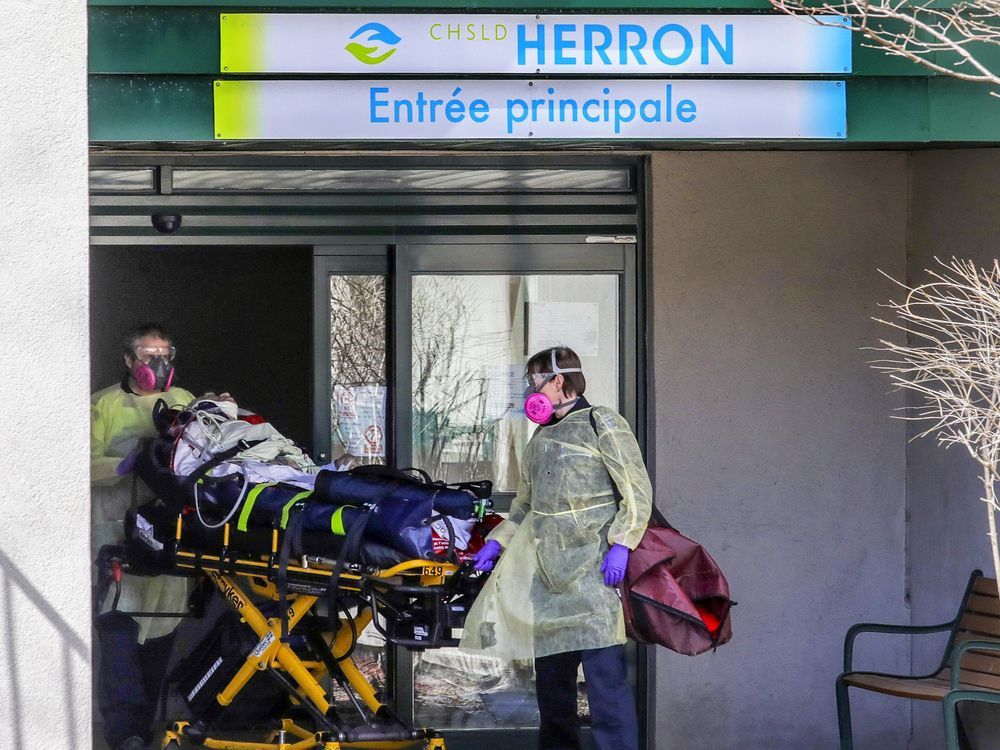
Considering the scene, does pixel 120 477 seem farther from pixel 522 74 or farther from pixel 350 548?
pixel 522 74

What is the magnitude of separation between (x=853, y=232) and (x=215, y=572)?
3306 mm

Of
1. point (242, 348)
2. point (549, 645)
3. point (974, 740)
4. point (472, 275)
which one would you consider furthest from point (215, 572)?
point (242, 348)

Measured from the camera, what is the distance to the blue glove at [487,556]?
518 cm

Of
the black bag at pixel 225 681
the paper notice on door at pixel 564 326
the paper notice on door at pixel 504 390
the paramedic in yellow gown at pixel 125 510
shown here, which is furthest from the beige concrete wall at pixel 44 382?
the paper notice on door at pixel 564 326

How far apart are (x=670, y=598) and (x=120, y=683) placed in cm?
249

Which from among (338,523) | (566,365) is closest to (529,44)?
(566,365)

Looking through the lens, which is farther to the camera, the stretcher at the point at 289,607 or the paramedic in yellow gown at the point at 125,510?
the paramedic in yellow gown at the point at 125,510

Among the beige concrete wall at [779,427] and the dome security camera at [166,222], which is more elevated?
the dome security camera at [166,222]

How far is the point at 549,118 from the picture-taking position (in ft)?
15.8

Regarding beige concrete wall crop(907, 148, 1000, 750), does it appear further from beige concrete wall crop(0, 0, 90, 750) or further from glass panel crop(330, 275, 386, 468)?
beige concrete wall crop(0, 0, 90, 750)

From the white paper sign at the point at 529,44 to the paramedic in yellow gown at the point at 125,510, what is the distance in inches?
68.6

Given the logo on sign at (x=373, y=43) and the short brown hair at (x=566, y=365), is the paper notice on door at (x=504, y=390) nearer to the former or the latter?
the short brown hair at (x=566, y=365)

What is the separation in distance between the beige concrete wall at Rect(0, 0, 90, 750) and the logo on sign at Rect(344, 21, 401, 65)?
3.07ft

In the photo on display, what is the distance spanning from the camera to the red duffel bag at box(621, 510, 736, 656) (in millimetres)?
5082
